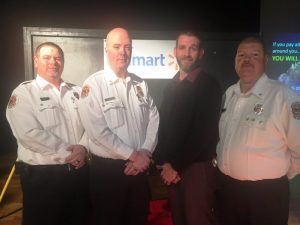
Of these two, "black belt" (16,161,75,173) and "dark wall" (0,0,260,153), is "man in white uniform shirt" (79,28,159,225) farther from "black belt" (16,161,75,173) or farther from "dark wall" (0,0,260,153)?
"dark wall" (0,0,260,153)

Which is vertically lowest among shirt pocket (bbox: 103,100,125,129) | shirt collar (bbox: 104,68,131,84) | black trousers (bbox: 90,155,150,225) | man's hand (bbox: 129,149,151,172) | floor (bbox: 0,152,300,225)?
floor (bbox: 0,152,300,225)

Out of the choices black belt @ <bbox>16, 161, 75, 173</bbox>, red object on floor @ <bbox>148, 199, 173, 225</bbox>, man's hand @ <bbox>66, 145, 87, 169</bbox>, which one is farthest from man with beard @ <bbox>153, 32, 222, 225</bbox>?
red object on floor @ <bbox>148, 199, 173, 225</bbox>

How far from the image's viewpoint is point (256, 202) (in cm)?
211

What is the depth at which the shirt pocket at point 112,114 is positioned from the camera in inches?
89.7

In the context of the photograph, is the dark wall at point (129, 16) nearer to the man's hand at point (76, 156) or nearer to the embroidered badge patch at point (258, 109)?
the man's hand at point (76, 156)

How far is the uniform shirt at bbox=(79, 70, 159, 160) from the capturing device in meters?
2.23

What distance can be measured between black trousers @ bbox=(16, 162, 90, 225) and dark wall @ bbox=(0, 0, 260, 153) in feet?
12.4

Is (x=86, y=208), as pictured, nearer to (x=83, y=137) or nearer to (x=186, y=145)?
(x=83, y=137)

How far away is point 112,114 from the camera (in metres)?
2.28

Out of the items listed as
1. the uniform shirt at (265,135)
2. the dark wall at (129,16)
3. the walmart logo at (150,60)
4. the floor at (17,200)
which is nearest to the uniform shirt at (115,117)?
the uniform shirt at (265,135)

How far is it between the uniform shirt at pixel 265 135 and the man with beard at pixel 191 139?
5.9 inches

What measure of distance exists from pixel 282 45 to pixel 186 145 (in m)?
3.19

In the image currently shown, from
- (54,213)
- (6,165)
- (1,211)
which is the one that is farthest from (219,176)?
(6,165)

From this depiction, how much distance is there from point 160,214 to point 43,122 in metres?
1.71
